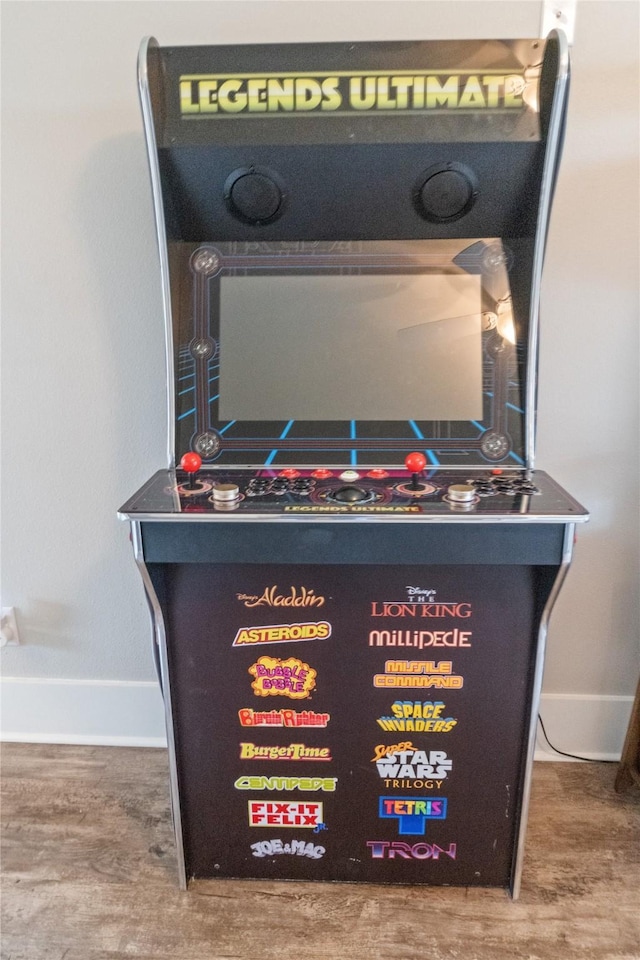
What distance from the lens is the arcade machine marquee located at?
113 cm

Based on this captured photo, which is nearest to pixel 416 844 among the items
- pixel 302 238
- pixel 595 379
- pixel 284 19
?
pixel 595 379

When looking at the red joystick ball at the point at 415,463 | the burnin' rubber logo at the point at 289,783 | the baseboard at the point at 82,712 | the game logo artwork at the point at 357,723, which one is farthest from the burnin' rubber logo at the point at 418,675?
the baseboard at the point at 82,712

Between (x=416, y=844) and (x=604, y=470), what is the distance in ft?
3.23

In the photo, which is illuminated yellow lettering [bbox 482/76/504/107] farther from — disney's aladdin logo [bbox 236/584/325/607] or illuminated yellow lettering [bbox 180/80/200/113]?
disney's aladdin logo [bbox 236/584/325/607]

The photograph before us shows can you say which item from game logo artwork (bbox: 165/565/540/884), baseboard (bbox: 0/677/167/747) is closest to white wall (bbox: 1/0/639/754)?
baseboard (bbox: 0/677/167/747)

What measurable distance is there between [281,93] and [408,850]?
1.53 meters

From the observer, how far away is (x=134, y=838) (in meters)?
1.55

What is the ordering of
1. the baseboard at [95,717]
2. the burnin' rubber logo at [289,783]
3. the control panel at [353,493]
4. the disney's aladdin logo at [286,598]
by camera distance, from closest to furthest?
the control panel at [353,493]
the disney's aladdin logo at [286,598]
the burnin' rubber logo at [289,783]
the baseboard at [95,717]

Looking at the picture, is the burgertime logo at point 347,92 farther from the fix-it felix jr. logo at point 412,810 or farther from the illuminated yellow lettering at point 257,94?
the fix-it felix jr. logo at point 412,810

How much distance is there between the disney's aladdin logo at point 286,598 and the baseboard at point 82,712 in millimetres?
812

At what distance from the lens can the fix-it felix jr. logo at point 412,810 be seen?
1.32 m

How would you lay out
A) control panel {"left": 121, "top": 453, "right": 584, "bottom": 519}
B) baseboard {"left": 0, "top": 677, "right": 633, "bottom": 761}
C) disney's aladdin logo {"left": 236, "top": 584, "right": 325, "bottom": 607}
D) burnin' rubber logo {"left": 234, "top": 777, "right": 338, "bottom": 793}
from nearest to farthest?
control panel {"left": 121, "top": 453, "right": 584, "bottom": 519}, disney's aladdin logo {"left": 236, "top": 584, "right": 325, "bottom": 607}, burnin' rubber logo {"left": 234, "top": 777, "right": 338, "bottom": 793}, baseboard {"left": 0, "top": 677, "right": 633, "bottom": 761}

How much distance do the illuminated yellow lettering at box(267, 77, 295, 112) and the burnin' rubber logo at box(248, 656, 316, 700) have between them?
40.5 inches

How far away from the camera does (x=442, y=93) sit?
114cm
